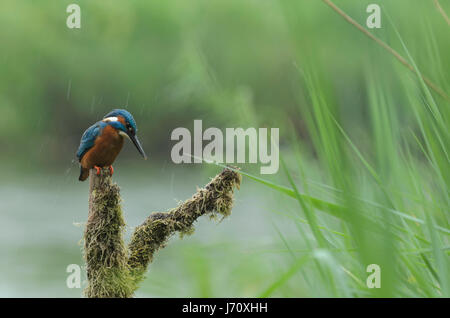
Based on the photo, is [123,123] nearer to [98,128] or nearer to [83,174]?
[98,128]

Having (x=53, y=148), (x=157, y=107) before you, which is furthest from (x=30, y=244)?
(x=157, y=107)

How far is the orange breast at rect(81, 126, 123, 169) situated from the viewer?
1.20 metres

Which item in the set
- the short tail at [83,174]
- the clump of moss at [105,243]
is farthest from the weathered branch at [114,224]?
the short tail at [83,174]

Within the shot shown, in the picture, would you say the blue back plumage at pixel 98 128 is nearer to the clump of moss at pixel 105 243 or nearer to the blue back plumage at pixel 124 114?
the blue back plumage at pixel 124 114

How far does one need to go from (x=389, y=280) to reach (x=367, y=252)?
0.07 m

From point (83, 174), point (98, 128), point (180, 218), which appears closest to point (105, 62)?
point (83, 174)

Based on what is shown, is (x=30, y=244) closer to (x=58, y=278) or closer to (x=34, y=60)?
(x=58, y=278)

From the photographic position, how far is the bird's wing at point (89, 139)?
1.28 metres

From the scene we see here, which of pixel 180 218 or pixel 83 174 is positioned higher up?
pixel 83 174

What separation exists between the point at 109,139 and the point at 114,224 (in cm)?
22

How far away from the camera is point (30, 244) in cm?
909

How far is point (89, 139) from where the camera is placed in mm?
1294

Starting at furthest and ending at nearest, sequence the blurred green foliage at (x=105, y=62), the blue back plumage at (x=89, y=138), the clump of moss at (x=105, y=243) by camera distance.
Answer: the blurred green foliage at (x=105, y=62), the blue back plumage at (x=89, y=138), the clump of moss at (x=105, y=243)

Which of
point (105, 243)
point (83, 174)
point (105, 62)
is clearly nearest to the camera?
point (105, 243)
